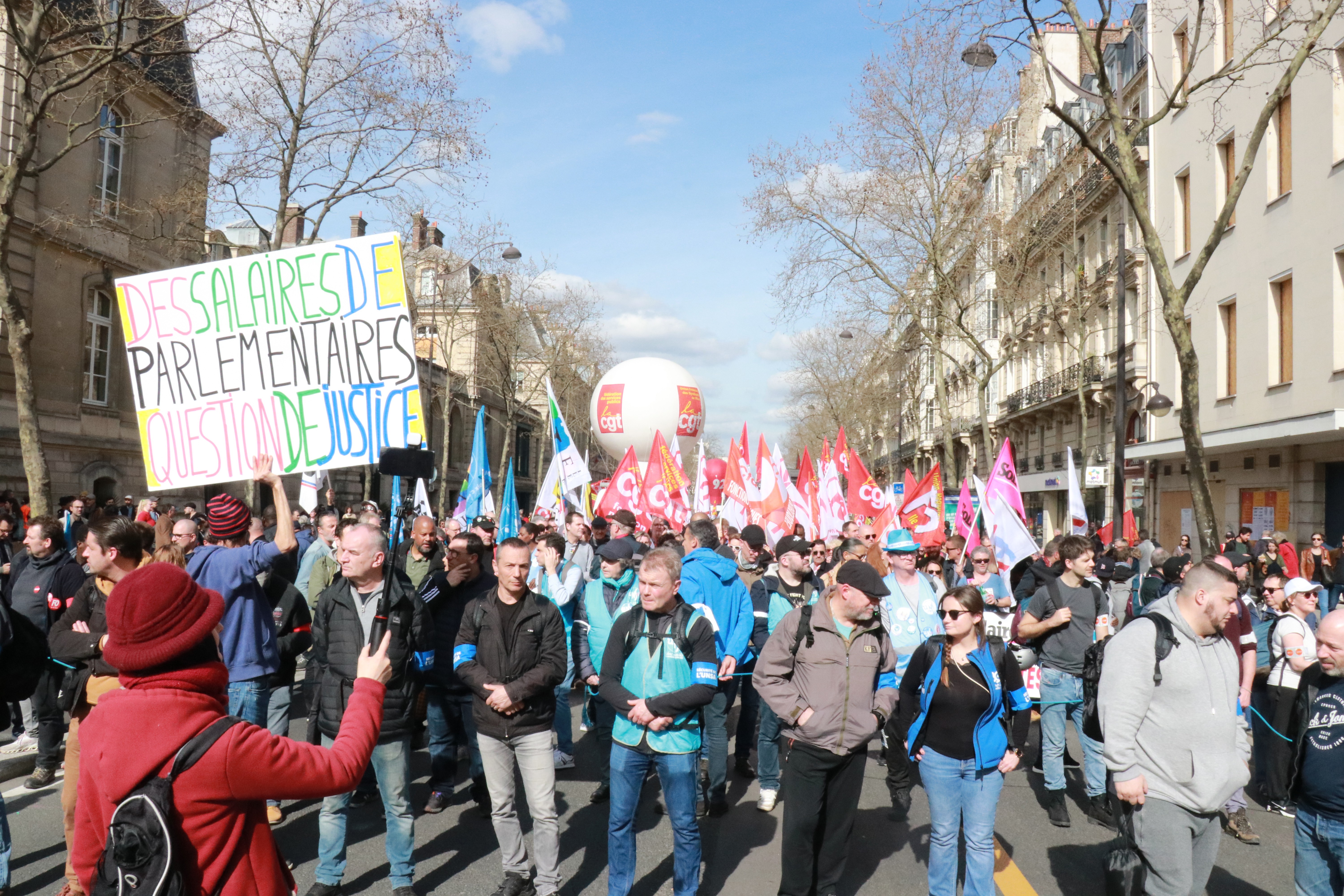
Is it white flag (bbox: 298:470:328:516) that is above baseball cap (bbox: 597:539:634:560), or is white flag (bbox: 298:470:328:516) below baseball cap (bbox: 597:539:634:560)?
above

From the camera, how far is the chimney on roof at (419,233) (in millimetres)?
20062

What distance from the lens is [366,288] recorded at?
6.04 meters

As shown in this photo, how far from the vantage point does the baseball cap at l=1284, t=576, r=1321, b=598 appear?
6609 mm

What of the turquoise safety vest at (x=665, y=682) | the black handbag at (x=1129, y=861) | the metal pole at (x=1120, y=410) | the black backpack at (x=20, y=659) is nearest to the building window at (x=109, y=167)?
the black backpack at (x=20, y=659)

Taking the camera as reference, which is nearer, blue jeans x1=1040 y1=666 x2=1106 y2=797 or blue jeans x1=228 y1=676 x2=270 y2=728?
blue jeans x1=228 y1=676 x2=270 y2=728

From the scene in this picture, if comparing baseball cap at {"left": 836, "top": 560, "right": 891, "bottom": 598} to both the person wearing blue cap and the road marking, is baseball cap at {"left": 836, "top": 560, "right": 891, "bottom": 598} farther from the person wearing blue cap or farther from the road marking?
the person wearing blue cap

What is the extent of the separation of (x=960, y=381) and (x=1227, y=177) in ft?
101

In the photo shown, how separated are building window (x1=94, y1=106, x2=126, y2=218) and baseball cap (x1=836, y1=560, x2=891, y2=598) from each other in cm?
2159

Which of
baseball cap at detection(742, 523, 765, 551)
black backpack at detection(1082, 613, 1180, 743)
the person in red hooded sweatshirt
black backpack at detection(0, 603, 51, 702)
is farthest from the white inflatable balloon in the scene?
the person in red hooded sweatshirt

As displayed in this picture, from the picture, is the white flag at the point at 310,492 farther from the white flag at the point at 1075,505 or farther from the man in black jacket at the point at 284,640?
the white flag at the point at 1075,505

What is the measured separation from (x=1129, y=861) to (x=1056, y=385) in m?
34.6

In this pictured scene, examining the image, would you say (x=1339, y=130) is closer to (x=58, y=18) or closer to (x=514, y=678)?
(x=514, y=678)

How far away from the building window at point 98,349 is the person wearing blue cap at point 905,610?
21040 millimetres

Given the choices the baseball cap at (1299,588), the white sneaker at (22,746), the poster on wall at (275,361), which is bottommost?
the white sneaker at (22,746)
